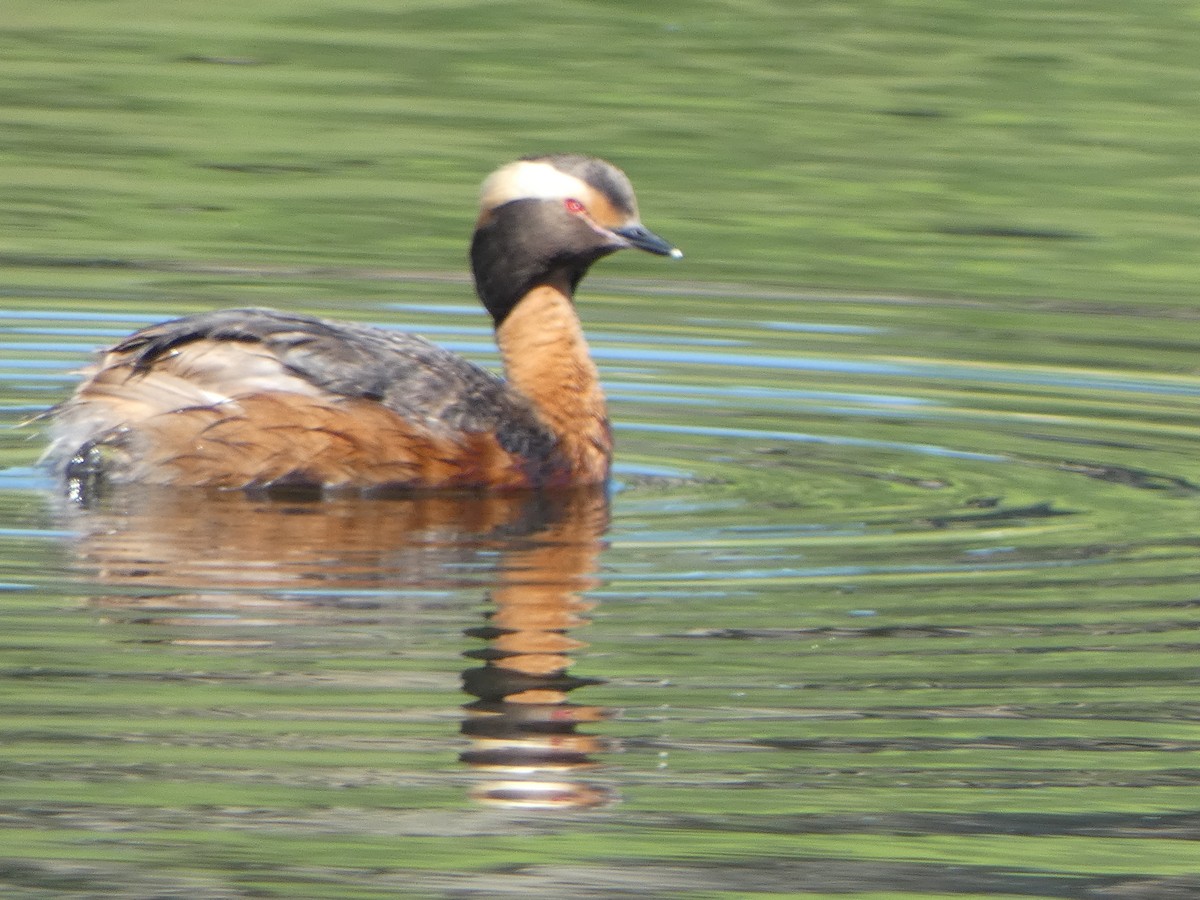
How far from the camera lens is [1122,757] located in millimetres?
7012

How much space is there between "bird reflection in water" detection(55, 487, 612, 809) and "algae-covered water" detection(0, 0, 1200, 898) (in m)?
0.02

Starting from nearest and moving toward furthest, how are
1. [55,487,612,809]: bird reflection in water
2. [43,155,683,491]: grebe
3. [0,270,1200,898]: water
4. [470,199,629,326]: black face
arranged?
[0,270,1200,898]: water → [55,487,612,809]: bird reflection in water → [43,155,683,491]: grebe → [470,199,629,326]: black face

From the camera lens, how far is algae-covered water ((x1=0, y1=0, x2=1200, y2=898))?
6.45 meters

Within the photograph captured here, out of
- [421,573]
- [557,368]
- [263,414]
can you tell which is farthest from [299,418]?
[421,573]

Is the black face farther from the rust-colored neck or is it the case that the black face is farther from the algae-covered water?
the algae-covered water

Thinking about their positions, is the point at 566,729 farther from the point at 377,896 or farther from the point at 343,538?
the point at 343,538

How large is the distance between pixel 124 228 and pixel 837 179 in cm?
415

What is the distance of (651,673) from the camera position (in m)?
7.58

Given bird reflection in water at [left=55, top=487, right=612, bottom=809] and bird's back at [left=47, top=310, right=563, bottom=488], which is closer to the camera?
bird reflection in water at [left=55, top=487, right=612, bottom=809]

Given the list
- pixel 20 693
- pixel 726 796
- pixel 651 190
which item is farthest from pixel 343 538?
pixel 651 190

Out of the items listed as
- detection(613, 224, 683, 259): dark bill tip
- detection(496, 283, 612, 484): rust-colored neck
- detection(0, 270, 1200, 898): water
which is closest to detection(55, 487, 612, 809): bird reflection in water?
detection(0, 270, 1200, 898): water

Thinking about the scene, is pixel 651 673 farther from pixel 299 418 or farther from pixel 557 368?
pixel 557 368

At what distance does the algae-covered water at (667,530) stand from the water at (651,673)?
0.02m

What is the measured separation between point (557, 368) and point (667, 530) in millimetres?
1531
